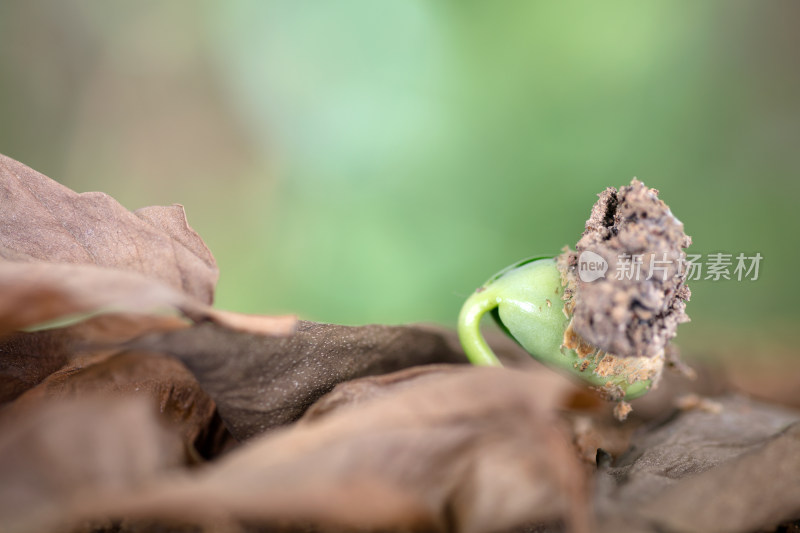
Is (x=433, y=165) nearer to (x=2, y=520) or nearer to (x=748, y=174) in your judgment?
(x=748, y=174)

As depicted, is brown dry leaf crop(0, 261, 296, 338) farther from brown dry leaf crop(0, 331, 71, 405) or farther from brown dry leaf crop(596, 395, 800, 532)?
brown dry leaf crop(596, 395, 800, 532)

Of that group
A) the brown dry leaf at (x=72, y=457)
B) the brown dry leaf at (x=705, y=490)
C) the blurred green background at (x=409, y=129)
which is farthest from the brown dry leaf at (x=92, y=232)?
the blurred green background at (x=409, y=129)

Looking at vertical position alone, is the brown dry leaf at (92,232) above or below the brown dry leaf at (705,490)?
above

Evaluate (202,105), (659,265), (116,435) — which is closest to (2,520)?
(116,435)

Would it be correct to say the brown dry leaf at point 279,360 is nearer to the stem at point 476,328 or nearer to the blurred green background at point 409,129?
the stem at point 476,328

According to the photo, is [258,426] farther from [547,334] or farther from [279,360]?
[547,334]

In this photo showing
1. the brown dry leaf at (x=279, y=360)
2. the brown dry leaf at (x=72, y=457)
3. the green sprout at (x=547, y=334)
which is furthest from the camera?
the green sprout at (x=547, y=334)
